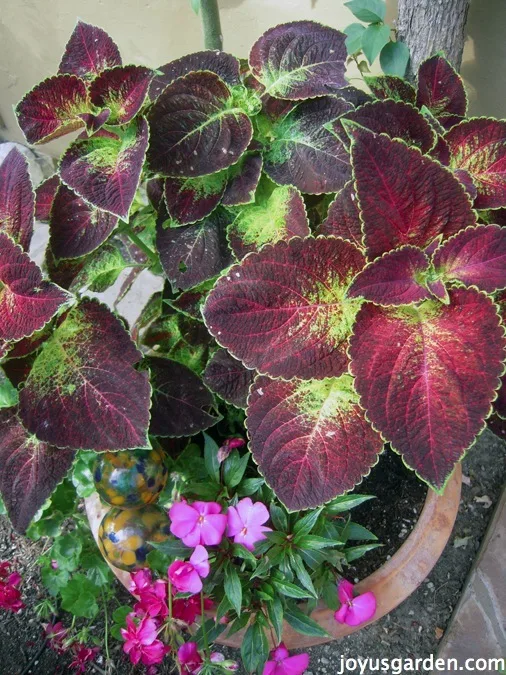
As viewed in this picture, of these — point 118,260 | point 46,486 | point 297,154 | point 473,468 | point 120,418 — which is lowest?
point 473,468

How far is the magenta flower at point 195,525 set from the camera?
839 mm

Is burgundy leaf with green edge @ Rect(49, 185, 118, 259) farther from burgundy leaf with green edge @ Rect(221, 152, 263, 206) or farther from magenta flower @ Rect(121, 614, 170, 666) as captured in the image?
magenta flower @ Rect(121, 614, 170, 666)

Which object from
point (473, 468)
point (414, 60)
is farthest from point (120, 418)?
point (473, 468)

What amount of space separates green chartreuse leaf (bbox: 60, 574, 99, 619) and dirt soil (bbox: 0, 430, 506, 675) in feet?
0.58

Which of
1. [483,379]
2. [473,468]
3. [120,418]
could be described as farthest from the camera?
[473,468]

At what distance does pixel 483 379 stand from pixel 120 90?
0.59m

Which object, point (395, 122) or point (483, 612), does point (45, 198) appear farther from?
point (483, 612)

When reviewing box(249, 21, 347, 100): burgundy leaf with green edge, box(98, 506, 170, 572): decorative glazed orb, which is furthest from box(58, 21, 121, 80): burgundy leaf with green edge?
box(98, 506, 170, 572): decorative glazed orb

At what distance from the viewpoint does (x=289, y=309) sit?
0.72m

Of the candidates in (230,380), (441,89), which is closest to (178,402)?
(230,380)

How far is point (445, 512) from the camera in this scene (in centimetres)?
110

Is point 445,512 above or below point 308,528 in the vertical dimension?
below

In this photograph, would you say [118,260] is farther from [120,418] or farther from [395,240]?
[395,240]

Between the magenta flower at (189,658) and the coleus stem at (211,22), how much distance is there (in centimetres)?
114
